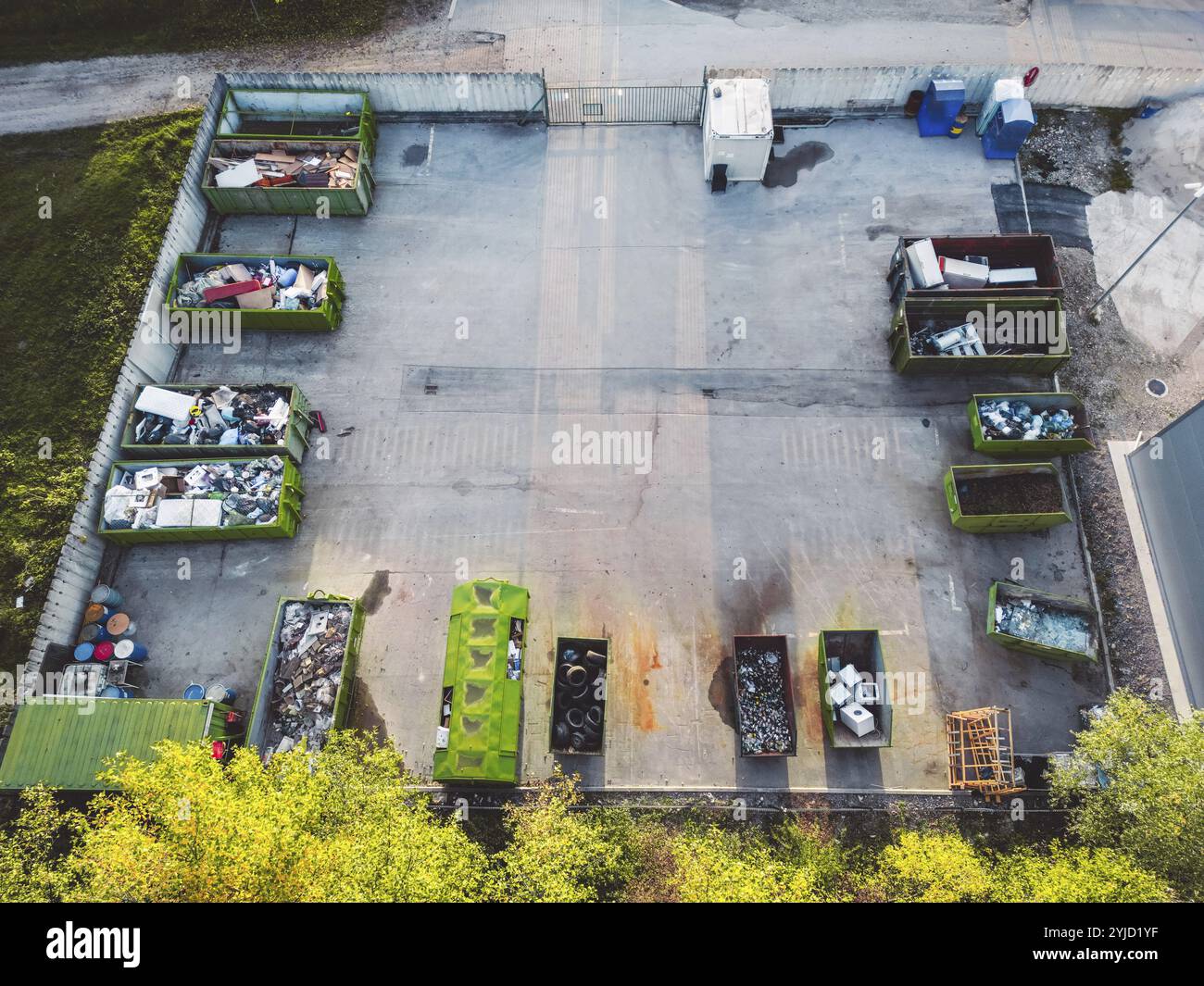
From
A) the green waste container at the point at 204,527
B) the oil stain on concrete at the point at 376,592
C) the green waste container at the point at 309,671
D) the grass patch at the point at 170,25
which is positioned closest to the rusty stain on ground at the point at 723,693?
the oil stain on concrete at the point at 376,592

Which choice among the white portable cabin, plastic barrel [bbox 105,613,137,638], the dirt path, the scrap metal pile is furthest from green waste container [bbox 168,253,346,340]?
the scrap metal pile

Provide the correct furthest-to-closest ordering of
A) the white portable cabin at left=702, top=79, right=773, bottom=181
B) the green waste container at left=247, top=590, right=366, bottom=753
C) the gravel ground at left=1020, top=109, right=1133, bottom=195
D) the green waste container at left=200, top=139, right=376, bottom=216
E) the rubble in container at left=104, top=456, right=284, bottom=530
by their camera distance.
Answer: the gravel ground at left=1020, top=109, right=1133, bottom=195 < the green waste container at left=200, top=139, right=376, bottom=216 < the white portable cabin at left=702, top=79, right=773, bottom=181 < the rubble in container at left=104, top=456, right=284, bottom=530 < the green waste container at left=247, top=590, right=366, bottom=753

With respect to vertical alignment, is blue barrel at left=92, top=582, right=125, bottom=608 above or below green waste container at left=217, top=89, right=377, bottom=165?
below

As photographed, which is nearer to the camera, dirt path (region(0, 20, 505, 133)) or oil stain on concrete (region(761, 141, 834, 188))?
oil stain on concrete (region(761, 141, 834, 188))

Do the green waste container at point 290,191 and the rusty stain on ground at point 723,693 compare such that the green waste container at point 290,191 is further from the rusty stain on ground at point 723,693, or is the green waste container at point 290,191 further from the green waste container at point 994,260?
the rusty stain on ground at point 723,693

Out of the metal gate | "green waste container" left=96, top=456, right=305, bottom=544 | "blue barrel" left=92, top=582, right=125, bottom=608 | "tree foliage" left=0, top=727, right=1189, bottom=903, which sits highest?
the metal gate

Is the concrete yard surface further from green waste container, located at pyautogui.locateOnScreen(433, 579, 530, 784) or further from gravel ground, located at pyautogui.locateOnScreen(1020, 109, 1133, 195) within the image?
gravel ground, located at pyautogui.locateOnScreen(1020, 109, 1133, 195)

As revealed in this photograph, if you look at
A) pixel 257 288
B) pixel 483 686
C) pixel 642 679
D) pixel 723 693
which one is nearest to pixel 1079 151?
pixel 723 693

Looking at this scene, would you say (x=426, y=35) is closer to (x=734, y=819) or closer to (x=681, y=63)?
(x=681, y=63)
